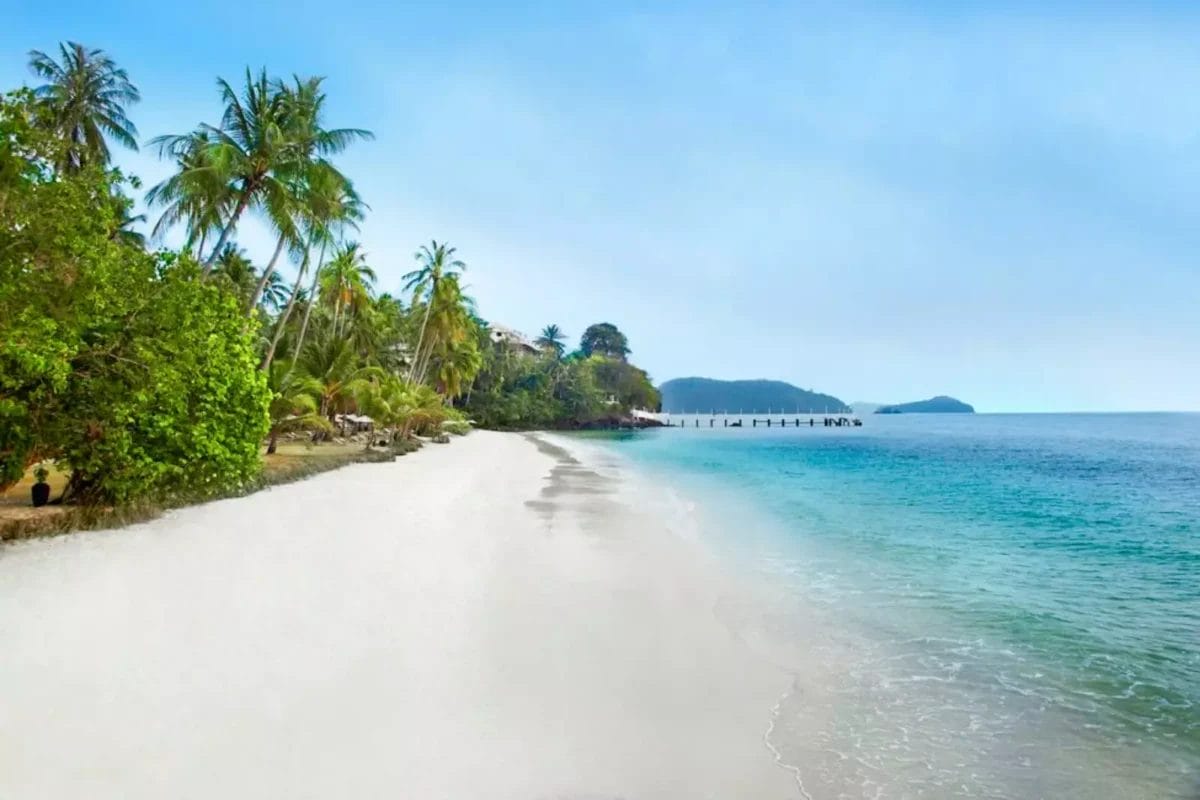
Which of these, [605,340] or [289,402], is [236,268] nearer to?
[289,402]

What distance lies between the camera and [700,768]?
159 inches

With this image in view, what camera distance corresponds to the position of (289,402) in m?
18.0

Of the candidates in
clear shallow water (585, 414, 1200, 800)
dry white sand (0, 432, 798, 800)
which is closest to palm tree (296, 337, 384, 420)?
clear shallow water (585, 414, 1200, 800)

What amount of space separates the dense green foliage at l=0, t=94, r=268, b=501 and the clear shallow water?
8208 mm

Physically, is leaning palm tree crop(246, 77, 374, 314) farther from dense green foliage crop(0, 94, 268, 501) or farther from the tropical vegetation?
dense green foliage crop(0, 94, 268, 501)

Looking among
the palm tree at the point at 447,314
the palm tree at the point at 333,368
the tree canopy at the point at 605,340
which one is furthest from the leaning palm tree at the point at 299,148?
the tree canopy at the point at 605,340

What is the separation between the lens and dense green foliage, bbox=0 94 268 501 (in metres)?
7.24

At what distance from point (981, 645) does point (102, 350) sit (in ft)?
35.6

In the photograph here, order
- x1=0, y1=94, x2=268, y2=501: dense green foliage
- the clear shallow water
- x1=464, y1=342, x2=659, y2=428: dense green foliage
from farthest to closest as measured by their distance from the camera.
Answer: x1=464, y1=342, x2=659, y2=428: dense green foliage < x1=0, y1=94, x2=268, y2=501: dense green foliage < the clear shallow water

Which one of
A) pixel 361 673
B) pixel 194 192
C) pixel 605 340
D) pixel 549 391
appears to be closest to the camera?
pixel 361 673

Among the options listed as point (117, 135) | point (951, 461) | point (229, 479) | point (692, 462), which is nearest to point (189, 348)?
point (229, 479)

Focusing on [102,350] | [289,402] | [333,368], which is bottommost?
[289,402]

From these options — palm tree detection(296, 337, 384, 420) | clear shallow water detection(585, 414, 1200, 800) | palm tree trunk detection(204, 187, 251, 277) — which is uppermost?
palm tree trunk detection(204, 187, 251, 277)

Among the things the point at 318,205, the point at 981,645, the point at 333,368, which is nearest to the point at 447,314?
the point at 333,368
